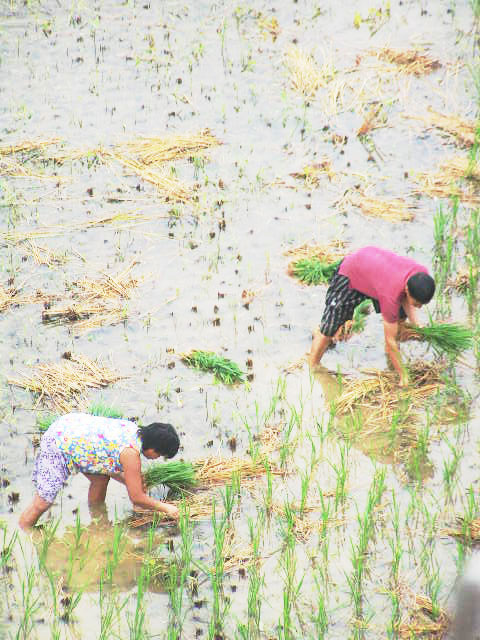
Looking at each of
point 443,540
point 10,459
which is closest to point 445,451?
point 443,540

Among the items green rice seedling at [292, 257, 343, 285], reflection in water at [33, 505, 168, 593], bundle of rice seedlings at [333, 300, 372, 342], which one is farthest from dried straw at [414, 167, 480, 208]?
reflection in water at [33, 505, 168, 593]

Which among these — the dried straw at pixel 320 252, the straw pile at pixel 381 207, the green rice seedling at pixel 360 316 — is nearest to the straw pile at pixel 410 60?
the straw pile at pixel 381 207

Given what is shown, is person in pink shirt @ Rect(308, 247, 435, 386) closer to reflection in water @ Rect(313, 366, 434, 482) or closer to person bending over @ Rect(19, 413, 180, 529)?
reflection in water @ Rect(313, 366, 434, 482)

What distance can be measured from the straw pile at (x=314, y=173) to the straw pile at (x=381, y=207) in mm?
315

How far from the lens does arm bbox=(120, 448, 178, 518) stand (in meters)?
4.87

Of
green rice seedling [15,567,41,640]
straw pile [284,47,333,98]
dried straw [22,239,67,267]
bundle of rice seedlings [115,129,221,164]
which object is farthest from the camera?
straw pile [284,47,333,98]

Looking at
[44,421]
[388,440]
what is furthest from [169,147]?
[388,440]

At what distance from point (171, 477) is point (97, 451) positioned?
544 mm

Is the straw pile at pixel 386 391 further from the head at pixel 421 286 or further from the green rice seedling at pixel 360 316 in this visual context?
the head at pixel 421 286

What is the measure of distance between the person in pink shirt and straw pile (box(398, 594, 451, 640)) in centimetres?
179

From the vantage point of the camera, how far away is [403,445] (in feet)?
19.0

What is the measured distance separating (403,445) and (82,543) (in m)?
1.97

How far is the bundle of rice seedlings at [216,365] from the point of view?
245 inches

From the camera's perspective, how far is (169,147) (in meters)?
8.43
